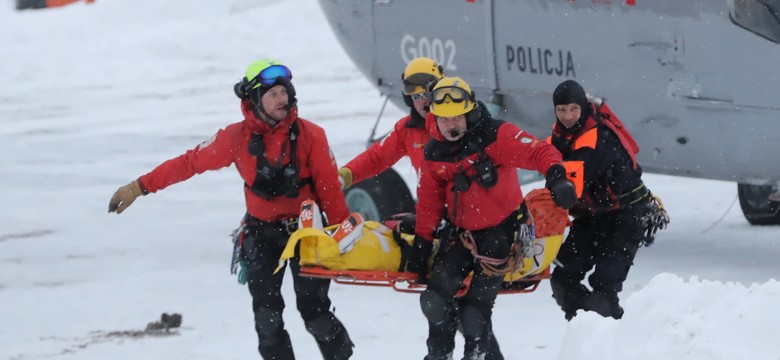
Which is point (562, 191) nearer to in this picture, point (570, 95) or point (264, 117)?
point (570, 95)

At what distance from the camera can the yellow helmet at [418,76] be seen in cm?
681

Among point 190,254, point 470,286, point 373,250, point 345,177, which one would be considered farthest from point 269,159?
point 190,254

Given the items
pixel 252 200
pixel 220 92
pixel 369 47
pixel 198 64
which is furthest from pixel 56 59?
pixel 252 200

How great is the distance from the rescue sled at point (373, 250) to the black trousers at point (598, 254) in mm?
292

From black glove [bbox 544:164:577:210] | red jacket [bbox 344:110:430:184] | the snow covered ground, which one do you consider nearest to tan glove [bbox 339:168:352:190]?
red jacket [bbox 344:110:430:184]

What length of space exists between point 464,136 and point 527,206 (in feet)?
2.02

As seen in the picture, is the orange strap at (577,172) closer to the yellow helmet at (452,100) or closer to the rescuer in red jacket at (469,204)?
the rescuer in red jacket at (469,204)

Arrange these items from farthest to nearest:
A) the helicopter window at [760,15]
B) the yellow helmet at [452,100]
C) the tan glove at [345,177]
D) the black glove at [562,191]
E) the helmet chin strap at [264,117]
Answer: the tan glove at [345,177] < the helmet chin strap at [264,117] < the yellow helmet at [452,100] < the black glove at [562,191] < the helicopter window at [760,15]

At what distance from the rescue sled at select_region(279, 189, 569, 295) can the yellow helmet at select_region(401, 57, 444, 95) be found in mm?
722

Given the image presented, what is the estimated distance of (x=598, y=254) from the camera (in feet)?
22.4

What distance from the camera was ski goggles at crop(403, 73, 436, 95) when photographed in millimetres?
6809

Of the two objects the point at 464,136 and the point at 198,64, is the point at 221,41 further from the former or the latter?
the point at 464,136

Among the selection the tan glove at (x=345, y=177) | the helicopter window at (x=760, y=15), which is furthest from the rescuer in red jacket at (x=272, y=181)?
the helicopter window at (x=760, y=15)

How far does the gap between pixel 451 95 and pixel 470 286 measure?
2.91ft
